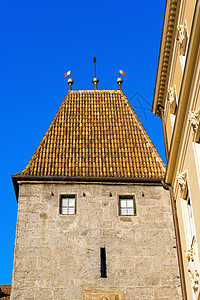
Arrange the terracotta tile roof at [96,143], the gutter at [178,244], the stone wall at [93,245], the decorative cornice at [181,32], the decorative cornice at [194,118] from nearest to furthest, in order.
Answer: the decorative cornice at [194,118], the decorative cornice at [181,32], the gutter at [178,244], the stone wall at [93,245], the terracotta tile roof at [96,143]

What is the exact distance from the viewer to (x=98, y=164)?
17.9 m

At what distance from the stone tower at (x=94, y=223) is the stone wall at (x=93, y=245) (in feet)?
0.09

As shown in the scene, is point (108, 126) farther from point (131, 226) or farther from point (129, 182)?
point (131, 226)

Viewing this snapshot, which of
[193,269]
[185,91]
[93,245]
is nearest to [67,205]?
[93,245]

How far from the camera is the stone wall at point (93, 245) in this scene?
49.2ft

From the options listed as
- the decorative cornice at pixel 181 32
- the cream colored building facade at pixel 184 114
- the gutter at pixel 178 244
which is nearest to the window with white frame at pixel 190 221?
the cream colored building facade at pixel 184 114

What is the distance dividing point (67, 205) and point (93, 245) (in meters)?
1.64

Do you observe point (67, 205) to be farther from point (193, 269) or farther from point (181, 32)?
point (181, 32)

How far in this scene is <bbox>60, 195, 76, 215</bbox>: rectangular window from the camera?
16469 millimetres

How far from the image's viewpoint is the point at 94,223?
16156mm

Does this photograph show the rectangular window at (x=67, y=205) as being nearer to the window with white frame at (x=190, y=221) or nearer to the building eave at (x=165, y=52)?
the window with white frame at (x=190, y=221)

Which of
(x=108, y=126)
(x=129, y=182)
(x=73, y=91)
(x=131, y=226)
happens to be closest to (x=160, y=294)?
(x=131, y=226)

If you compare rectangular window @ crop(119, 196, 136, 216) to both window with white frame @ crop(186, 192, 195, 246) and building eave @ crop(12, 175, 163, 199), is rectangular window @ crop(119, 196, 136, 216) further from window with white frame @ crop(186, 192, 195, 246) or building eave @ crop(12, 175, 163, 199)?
window with white frame @ crop(186, 192, 195, 246)

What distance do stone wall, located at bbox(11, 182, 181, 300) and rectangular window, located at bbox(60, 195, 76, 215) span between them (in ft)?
0.59
